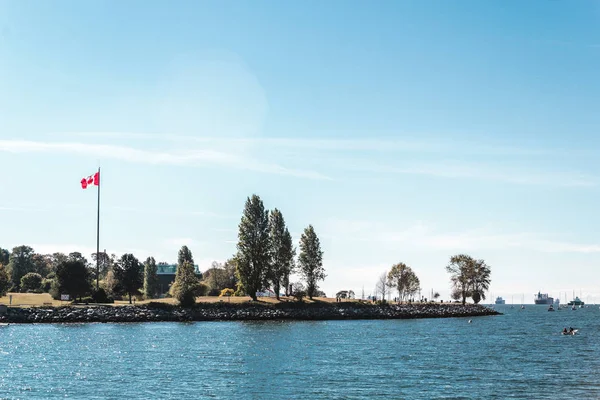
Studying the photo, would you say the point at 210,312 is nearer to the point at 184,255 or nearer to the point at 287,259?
the point at 287,259

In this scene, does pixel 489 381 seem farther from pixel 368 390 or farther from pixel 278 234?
pixel 278 234

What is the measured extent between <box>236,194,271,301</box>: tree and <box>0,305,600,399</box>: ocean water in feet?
126

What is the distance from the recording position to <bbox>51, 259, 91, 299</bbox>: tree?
446ft

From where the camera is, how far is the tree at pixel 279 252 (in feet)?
467

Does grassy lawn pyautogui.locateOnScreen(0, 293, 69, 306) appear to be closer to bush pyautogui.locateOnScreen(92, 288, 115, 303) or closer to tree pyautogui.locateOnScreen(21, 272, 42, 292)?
bush pyautogui.locateOnScreen(92, 288, 115, 303)

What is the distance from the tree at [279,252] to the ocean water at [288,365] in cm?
4610

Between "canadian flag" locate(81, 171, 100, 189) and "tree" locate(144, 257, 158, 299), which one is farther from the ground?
"canadian flag" locate(81, 171, 100, 189)

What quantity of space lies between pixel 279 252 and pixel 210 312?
80.5ft

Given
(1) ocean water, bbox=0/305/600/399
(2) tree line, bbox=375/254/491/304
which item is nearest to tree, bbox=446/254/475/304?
(2) tree line, bbox=375/254/491/304

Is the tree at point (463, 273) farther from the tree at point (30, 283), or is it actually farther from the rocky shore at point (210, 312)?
the tree at point (30, 283)

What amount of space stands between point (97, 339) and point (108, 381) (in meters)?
35.0

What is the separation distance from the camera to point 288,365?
59.0 meters

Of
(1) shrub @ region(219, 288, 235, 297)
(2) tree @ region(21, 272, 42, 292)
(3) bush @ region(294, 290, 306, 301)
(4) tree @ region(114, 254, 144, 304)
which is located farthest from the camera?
(2) tree @ region(21, 272, 42, 292)

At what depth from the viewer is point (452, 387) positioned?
4784 centimetres
